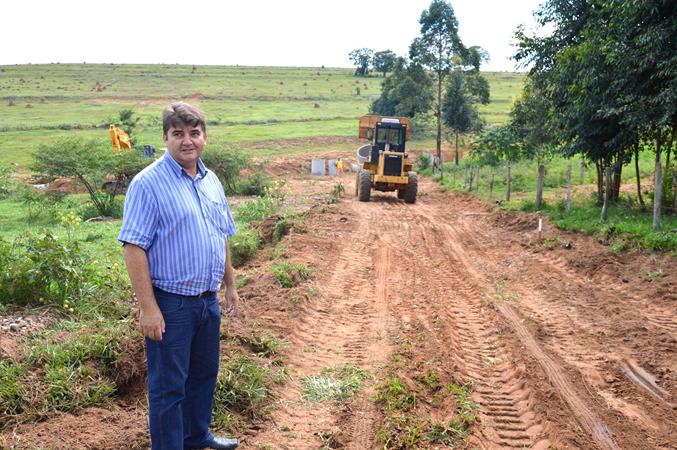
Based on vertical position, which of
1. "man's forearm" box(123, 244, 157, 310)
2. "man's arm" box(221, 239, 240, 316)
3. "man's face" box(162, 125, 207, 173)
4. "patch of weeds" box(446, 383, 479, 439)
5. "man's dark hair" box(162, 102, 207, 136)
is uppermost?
"man's dark hair" box(162, 102, 207, 136)

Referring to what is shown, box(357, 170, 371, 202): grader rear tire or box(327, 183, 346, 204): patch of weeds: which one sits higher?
box(357, 170, 371, 202): grader rear tire

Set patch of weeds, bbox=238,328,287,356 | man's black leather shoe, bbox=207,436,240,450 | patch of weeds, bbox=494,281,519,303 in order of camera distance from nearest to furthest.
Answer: man's black leather shoe, bbox=207,436,240,450
patch of weeds, bbox=238,328,287,356
patch of weeds, bbox=494,281,519,303

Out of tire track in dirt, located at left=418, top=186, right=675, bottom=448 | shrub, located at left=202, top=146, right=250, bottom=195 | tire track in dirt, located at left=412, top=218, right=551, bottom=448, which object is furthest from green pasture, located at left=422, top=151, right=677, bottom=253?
shrub, located at left=202, top=146, right=250, bottom=195

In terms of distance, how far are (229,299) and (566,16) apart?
586 inches

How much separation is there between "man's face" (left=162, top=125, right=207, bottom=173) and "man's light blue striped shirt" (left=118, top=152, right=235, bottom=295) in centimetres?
5

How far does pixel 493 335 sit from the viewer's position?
6355mm

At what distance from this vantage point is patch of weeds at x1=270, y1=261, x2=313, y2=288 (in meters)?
7.69

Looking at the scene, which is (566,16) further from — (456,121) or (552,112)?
(456,121)

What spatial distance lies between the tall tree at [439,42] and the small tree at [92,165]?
1845cm

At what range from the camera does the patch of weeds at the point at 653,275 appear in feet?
26.7

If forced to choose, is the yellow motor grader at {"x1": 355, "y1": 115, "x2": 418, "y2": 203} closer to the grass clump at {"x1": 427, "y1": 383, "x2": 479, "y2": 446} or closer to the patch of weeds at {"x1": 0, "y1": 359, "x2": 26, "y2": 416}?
the grass clump at {"x1": 427, "y1": 383, "x2": 479, "y2": 446}

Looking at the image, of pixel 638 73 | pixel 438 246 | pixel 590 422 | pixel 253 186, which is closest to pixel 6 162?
pixel 253 186

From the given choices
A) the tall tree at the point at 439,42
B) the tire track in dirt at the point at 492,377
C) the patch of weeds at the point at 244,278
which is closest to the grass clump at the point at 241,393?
the tire track in dirt at the point at 492,377

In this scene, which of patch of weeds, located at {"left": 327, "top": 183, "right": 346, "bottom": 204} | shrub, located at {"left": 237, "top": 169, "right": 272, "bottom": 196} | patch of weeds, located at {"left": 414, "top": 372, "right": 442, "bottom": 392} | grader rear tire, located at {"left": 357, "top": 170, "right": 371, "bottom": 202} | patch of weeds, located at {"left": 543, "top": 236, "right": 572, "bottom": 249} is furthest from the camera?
shrub, located at {"left": 237, "top": 169, "right": 272, "bottom": 196}
